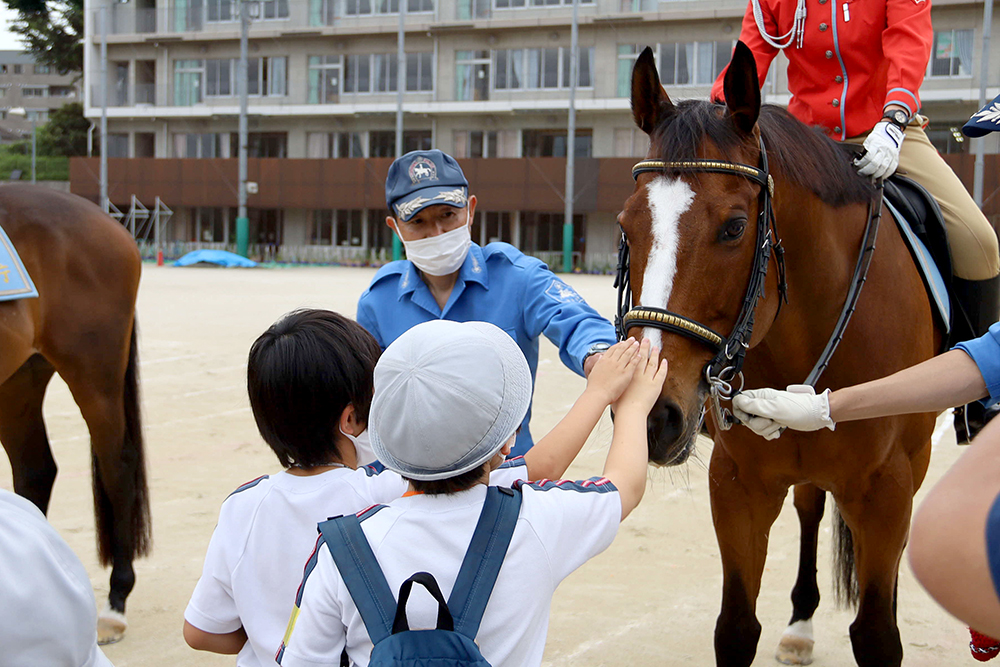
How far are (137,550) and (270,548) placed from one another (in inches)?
105

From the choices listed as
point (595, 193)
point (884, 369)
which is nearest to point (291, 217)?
point (595, 193)

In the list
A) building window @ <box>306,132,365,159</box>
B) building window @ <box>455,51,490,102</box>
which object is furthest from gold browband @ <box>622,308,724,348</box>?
building window @ <box>306,132,365,159</box>

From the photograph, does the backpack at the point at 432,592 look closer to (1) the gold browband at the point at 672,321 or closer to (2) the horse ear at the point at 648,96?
(1) the gold browband at the point at 672,321

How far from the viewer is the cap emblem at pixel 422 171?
293 centimetres

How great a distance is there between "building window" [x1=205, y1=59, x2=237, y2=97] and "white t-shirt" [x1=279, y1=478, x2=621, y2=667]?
37.0 metres

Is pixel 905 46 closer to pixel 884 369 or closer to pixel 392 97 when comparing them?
pixel 884 369

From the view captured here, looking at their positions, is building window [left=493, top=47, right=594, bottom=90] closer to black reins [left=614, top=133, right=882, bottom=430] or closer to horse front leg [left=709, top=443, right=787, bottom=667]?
horse front leg [left=709, top=443, right=787, bottom=667]

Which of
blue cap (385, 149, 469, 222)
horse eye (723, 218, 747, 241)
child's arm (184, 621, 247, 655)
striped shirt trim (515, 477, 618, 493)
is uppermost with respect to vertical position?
blue cap (385, 149, 469, 222)

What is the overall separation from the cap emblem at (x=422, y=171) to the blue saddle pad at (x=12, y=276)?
2.01 m

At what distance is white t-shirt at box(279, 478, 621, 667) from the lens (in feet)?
4.70

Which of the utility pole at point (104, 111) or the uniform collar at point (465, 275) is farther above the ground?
the utility pole at point (104, 111)

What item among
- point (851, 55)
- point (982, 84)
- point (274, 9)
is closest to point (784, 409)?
point (851, 55)

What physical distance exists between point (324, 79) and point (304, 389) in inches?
1370

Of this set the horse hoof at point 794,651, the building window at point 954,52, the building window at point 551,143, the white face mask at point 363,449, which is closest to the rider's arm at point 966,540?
the white face mask at point 363,449
